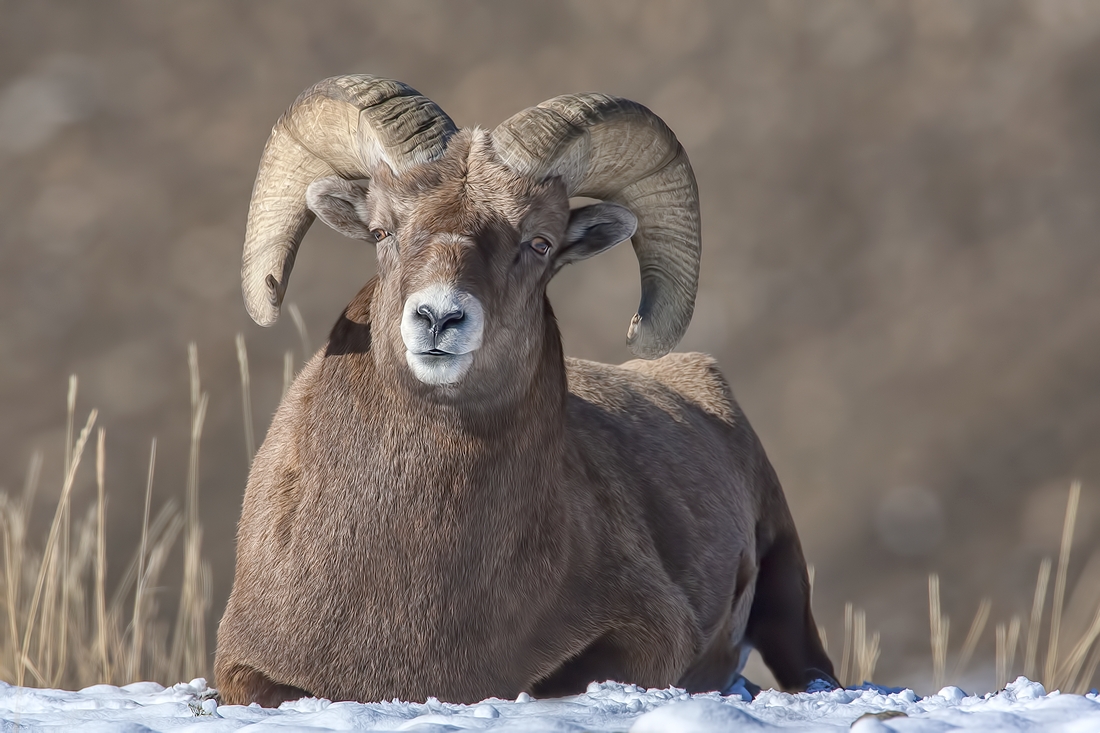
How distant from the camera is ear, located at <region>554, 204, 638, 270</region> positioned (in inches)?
227

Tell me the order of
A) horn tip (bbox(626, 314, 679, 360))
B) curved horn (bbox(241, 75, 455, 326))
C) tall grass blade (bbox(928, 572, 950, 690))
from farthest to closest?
tall grass blade (bbox(928, 572, 950, 690)) → horn tip (bbox(626, 314, 679, 360)) → curved horn (bbox(241, 75, 455, 326))

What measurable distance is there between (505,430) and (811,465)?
21.9 meters

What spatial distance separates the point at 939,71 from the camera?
31156mm

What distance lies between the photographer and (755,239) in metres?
30.3

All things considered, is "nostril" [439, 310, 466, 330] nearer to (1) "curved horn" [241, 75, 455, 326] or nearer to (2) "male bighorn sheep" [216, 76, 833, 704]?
(2) "male bighorn sheep" [216, 76, 833, 704]

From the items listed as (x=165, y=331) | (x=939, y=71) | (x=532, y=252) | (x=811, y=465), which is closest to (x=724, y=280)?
(x=811, y=465)

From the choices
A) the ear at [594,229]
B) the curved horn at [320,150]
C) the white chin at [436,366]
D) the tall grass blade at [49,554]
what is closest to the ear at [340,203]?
the curved horn at [320,150]

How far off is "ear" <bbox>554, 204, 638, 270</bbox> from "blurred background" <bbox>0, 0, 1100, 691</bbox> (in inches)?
772

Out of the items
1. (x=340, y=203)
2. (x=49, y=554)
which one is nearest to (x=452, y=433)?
(x=340, y=203)

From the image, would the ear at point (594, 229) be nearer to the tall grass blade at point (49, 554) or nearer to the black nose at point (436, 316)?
the black nose at point (436, 316)

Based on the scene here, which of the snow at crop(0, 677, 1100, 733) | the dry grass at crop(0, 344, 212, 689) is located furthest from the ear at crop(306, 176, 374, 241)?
the snow at crop(0, 677, 1100, 733)

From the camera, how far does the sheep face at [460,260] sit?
4668mm

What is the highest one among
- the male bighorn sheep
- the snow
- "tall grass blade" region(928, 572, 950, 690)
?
the male bighorn sheep

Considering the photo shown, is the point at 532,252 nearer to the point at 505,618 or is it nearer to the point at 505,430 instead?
the point at 505,430
